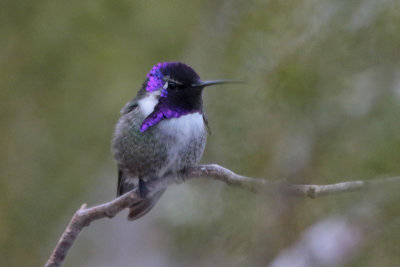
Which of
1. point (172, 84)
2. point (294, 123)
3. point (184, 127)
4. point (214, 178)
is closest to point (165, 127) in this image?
point (184, 127)

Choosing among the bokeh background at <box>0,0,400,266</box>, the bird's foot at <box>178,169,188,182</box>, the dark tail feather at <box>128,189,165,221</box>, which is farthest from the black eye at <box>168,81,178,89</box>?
the dark tail feather at <box>128,189,165,221</box>

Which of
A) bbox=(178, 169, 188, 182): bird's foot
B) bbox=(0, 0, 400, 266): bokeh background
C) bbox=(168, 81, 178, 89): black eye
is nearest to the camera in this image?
bbox=(0, 0, 400, 266): bokeh background

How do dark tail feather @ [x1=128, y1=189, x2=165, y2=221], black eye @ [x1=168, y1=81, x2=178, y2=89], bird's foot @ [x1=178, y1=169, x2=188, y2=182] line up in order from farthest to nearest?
dark tail feather @ [x1=128, y1=189, x2=165, y2=221] → black eye @ [x1=168, y1=81, x2=178, y2=89] → bird's foot @ [x1=178, y1=169, x2=188, y2=182]

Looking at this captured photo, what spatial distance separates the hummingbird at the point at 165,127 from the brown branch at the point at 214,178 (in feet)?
0.22

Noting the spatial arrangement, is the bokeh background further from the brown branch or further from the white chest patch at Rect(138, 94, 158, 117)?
the white chest patch at Rect(138, 94, 158, 117)

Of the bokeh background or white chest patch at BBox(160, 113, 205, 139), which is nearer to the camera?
the bokeh background

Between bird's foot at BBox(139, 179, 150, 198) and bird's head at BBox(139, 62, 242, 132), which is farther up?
bird's head at BBox(139, 62, 242, 132)

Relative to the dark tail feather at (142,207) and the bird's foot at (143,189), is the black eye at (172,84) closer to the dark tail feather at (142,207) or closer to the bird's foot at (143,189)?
the bird's foot at (143,189)

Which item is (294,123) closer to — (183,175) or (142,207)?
(183,175)

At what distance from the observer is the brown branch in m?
0.88

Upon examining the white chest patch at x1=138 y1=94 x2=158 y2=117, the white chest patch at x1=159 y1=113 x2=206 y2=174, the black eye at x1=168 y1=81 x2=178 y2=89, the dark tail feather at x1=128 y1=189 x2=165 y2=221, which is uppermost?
the black eye at x1=168 y1=81 x2=178 y2=89

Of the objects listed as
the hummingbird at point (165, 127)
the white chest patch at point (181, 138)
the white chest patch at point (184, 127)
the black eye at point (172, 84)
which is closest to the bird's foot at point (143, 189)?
the hummingbird at point (165, 127)

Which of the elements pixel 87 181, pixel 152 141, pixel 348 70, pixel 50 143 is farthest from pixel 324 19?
pixel 87 181

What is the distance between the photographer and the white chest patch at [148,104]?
83.2 inches
